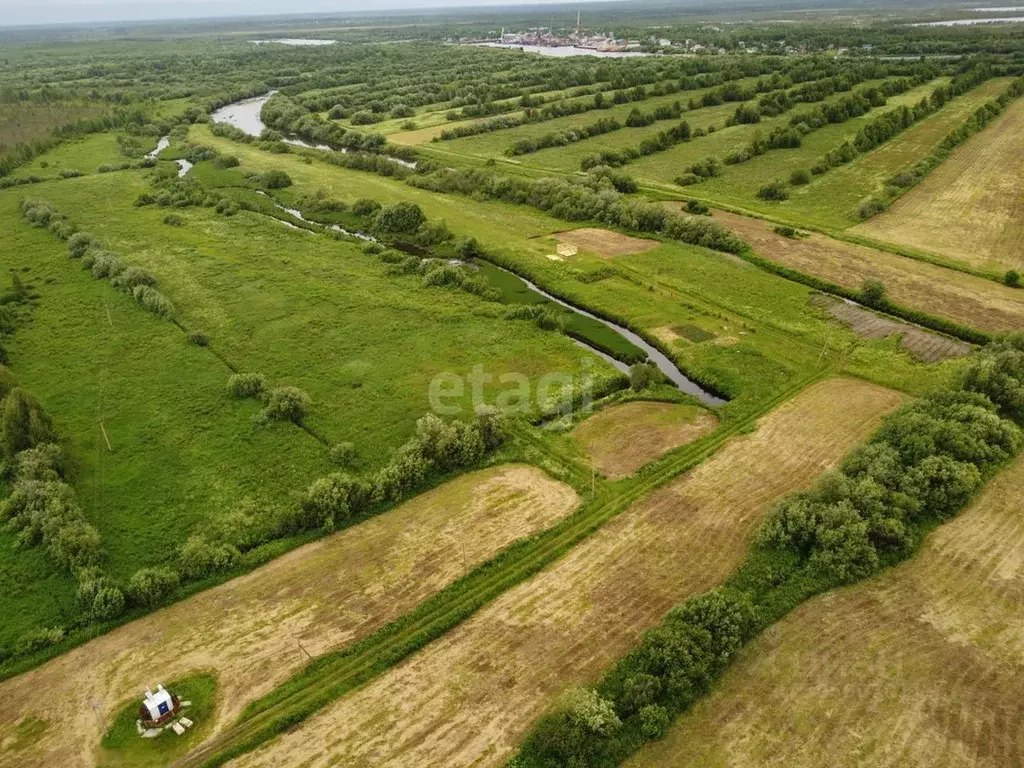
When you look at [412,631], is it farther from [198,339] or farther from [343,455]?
[198,339]

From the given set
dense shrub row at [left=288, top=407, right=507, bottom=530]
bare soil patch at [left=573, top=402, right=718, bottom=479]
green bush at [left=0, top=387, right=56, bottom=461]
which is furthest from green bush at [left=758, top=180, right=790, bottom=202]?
green bush at [left=0, top=387, right=56, bottom=461]

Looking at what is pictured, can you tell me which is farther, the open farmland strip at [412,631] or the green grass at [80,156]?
the green grass at [80,156]

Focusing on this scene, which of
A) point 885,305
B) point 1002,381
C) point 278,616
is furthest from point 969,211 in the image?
point 278,616

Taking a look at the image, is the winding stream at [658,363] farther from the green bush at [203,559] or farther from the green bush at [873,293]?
the green bush at [203,559]

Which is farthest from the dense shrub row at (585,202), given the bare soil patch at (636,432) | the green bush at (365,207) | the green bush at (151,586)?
the green bush at (151,586)

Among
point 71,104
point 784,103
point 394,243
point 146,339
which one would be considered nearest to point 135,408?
point 146,339

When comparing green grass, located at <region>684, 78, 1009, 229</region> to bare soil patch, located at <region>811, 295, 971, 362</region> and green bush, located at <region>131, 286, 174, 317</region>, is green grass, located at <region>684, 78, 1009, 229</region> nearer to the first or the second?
bare soil patch, located at <region>811, 295, 971, 362</region>

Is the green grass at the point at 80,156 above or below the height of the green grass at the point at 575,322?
above
